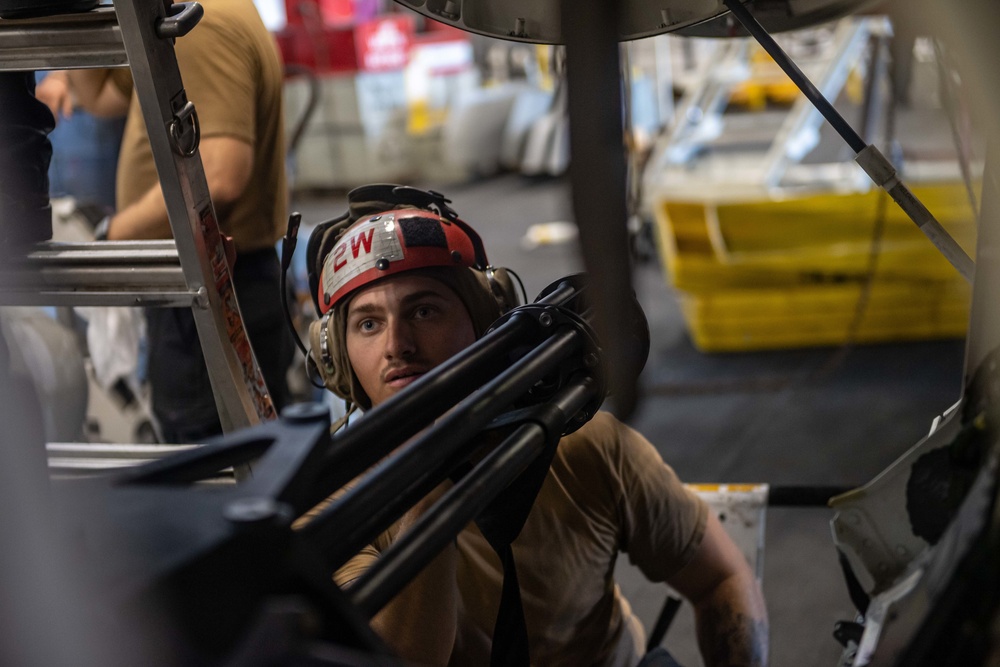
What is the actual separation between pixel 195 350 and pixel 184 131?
36.7 inches

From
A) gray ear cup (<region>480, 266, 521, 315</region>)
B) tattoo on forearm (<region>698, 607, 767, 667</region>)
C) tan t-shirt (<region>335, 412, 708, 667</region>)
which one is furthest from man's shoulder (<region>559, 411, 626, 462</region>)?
tattoo on forearm (<region>698, 607, 767, 667</region>)

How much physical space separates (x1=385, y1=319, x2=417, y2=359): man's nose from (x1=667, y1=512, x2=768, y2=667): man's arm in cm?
55

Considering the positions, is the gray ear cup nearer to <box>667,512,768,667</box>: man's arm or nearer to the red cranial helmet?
the red cranial helmet

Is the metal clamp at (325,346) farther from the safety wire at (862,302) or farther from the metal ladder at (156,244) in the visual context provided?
the safety wire at (862,302)

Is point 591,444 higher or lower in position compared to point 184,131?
lower

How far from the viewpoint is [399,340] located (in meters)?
1.37

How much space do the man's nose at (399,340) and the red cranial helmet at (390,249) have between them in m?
0.07

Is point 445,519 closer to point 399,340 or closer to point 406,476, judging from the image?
point 406,476

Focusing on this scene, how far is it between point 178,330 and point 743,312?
2882mm

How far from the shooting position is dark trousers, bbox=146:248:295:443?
2109mm

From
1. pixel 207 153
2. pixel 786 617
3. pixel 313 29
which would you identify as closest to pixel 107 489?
pixel 207 153

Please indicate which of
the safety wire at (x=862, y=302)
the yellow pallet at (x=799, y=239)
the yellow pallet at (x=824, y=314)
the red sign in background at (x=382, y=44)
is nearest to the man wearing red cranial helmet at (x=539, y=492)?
the safety wire at (x=862, y=302)

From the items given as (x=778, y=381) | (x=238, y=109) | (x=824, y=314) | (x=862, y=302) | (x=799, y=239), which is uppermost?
(x=238, y=109)

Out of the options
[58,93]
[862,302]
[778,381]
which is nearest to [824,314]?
[862,302]
